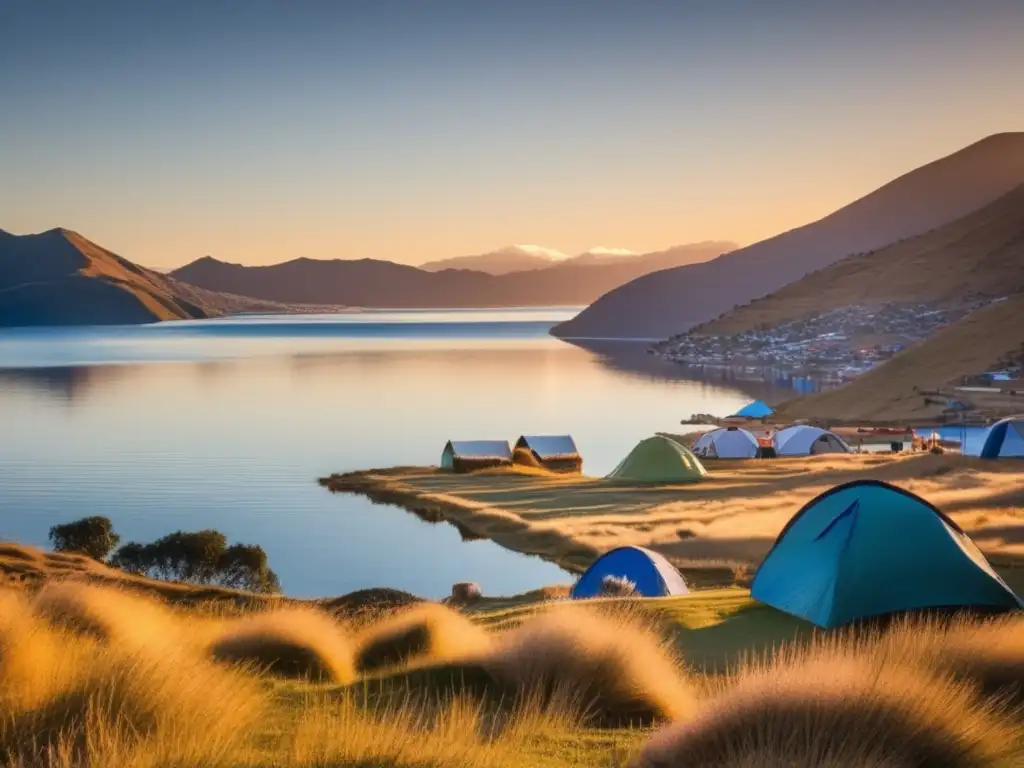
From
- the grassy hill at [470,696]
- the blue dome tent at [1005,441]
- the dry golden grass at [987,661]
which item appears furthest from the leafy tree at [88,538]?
the blue dome tent at [1005,441]

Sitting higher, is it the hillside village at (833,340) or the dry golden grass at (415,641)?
the hillside village at (833,340)

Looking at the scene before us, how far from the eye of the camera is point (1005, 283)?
551ft

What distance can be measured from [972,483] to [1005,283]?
147803 mm

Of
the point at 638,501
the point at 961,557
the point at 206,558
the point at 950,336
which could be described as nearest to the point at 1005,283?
the point at 950,336

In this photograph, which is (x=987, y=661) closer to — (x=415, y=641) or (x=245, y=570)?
(x=415, y=641)

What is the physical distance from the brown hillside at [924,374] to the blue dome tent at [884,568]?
66100 millimetres

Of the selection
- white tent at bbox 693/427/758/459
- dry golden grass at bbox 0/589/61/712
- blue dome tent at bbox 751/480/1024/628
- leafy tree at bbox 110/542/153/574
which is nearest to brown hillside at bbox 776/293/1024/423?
white tent at bbox 693/427/758/459

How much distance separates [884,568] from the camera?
12.9 metres

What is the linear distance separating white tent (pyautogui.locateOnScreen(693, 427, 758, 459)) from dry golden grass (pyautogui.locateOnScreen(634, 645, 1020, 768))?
174ft

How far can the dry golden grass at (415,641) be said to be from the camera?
33.4 ft

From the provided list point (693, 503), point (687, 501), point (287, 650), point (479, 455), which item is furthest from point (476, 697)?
point (479, 455)

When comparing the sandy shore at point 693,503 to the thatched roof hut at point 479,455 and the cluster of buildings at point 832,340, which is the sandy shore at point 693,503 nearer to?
the thatched roof hut at point 479,455

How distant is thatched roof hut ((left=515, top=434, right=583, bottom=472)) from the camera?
55.3 metres

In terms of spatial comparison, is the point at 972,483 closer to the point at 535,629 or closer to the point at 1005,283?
the point at 535,629
